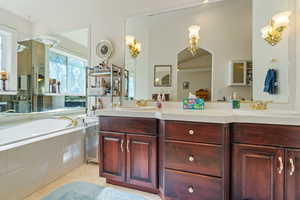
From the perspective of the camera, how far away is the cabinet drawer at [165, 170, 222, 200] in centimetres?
132

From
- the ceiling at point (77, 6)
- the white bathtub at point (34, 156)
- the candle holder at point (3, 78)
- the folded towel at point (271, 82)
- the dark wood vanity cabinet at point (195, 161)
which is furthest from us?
the candle holder at point (3, 78)

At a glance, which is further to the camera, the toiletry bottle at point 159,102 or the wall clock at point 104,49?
the wall clock at point 104,49

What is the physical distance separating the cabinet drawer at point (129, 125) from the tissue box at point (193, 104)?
51cm

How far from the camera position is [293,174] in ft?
3.85

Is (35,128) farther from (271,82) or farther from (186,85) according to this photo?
(271,82)

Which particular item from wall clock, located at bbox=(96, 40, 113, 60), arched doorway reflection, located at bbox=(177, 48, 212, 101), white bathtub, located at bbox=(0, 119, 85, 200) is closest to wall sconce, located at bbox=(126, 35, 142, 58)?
wall clock, located at bbox=(96, 40, 113, 60)

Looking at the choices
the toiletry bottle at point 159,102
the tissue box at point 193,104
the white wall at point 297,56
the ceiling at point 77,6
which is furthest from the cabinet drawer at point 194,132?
the ceiling at point 77,6

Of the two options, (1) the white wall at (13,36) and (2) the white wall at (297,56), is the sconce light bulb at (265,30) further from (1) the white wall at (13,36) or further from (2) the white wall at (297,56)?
(1) the white wall at (13,36)

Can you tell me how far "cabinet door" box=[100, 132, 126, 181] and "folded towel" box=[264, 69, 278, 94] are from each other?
160 centimetres

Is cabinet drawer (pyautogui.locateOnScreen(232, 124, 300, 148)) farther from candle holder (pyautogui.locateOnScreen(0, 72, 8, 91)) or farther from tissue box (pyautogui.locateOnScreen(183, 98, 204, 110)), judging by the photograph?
candle holder (pyautogui.locateOnScreen(0, 72, 8, 91))

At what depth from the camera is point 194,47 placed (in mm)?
2010

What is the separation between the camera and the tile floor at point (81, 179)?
163 cm

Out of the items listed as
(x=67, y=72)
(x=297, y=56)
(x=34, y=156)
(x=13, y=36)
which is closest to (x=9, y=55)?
(x=13, y=36)

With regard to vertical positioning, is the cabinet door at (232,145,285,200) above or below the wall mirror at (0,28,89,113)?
below
